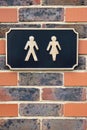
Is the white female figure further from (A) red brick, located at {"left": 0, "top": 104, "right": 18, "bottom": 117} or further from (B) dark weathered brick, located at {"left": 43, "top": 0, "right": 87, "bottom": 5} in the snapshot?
(A) red brick, located at {"left": 0, "top": 104, "right": 18, "bottom": 117}

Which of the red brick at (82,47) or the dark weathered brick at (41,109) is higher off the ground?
the red brick at (82,47)

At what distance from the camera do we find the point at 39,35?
1577mm

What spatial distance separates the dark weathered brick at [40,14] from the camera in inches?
62.6

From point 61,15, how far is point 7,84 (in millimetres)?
438

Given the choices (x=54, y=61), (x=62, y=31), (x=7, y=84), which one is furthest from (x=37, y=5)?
(x=7, y=84)

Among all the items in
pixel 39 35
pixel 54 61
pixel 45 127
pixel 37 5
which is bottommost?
pixel 45 127

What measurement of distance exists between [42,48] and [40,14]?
170mm

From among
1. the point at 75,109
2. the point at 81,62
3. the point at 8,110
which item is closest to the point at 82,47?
the point at 81,62

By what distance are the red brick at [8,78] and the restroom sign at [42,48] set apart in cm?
4

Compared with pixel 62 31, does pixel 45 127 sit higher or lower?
lower

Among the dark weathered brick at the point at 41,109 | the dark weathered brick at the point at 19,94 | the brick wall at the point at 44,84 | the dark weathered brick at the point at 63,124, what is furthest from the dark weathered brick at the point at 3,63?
the dark weathered brick at the point at 63,124

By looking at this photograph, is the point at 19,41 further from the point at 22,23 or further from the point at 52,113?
the point at 52,113

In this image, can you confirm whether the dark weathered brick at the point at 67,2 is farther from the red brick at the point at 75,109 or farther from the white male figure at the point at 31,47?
the red brick at the point at 75,109

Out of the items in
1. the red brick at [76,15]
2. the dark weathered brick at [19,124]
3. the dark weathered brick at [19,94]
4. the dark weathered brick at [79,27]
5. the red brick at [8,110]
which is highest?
the red brick at [76,15]
